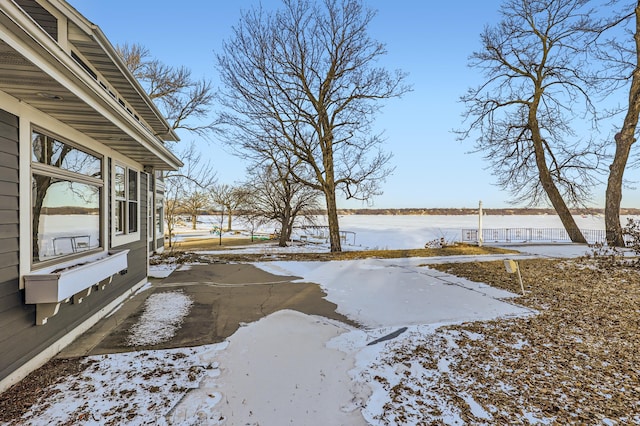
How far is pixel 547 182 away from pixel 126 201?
56.0ft

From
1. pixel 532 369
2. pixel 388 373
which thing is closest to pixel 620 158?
pixel 532 369

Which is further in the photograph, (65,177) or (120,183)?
(120,183)

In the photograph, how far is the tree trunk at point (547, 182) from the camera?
48.9 ft

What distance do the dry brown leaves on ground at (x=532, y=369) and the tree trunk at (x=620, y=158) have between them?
10.6 metres

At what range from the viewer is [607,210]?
1366cm

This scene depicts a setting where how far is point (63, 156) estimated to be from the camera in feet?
12.1

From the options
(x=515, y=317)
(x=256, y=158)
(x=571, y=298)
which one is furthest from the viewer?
(x=256, y=158)

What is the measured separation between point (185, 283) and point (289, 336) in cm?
387

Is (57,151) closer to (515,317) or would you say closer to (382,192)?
(515,317)

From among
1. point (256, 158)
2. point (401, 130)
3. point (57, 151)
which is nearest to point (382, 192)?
point (401, 130)

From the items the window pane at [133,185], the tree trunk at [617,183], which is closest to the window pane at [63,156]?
the window pane at [133,185]

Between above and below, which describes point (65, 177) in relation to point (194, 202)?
below

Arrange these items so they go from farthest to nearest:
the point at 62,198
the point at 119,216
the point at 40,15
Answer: the point at 119,216
the point at 40,15
the point at 62,198

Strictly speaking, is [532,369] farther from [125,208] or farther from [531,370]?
[125,208]
